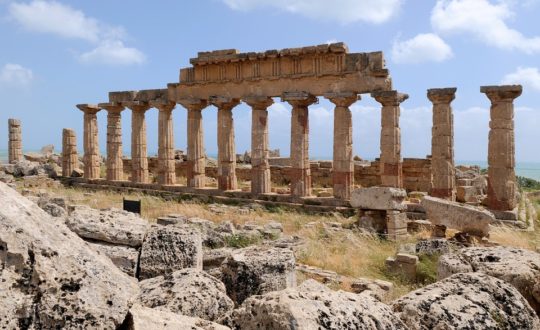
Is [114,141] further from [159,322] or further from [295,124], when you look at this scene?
[159,322]

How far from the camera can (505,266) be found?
564cm

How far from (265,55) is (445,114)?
23.8ft

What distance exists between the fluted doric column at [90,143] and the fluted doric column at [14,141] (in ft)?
34.8

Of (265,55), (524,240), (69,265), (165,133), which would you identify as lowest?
(524,240)

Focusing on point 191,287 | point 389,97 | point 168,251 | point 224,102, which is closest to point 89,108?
point 224,102

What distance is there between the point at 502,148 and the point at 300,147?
7.15 metres

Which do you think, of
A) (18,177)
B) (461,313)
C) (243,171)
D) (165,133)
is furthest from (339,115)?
(18,177)

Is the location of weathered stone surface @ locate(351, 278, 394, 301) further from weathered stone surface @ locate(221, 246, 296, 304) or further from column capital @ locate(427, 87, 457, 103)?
column capital @ locate(427, 87, 457, 103)

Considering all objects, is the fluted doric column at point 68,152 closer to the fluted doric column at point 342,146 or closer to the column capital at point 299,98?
the column capital at point 299,98

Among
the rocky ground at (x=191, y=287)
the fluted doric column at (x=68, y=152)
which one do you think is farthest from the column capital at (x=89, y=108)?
the rocky ground at (x=191, y=287)

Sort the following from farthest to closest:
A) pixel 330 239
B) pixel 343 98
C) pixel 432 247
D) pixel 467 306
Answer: pixel 343 98, pixel 330 239, pixel 432 247, pixel 467 306

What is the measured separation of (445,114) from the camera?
1827 cm

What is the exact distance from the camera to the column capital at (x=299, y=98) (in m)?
19.8

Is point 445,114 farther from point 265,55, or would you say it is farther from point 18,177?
point 18,177
